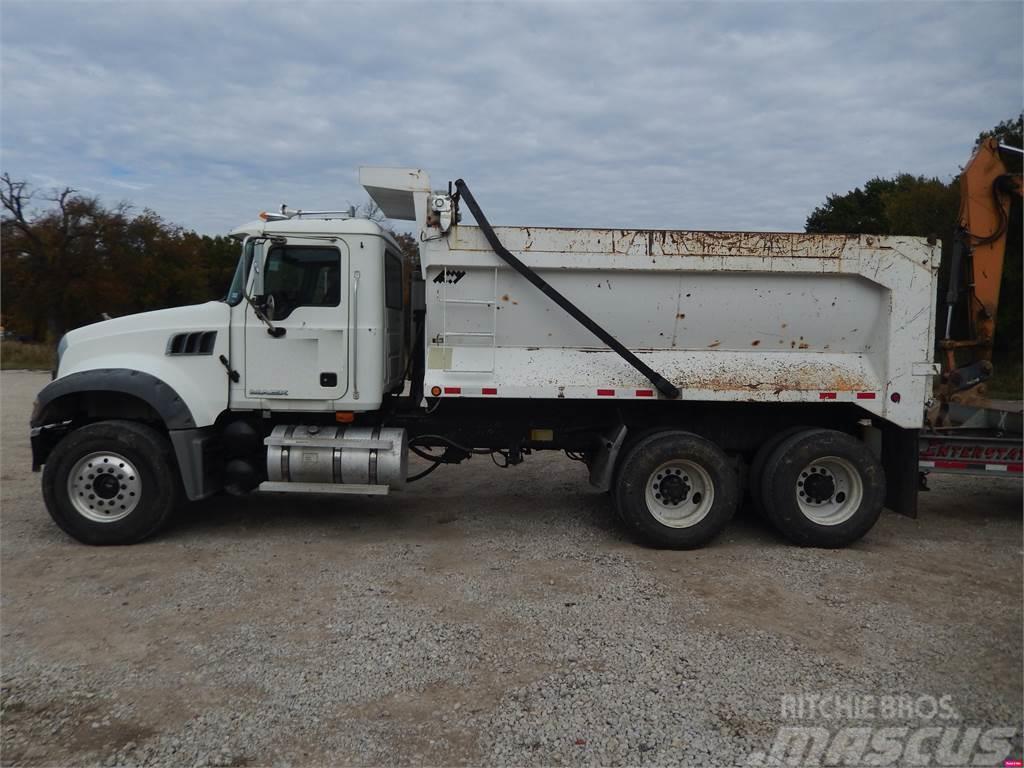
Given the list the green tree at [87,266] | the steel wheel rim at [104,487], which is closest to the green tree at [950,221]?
the steel wheel rim at [104,487]

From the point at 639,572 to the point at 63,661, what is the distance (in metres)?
3.77

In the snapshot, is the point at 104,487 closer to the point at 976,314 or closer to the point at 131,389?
the point at 131,389

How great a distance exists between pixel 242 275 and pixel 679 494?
13.6 feet

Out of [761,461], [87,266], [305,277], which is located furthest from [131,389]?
[87,266]

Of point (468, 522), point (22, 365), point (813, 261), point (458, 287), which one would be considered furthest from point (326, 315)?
point (22, 365)

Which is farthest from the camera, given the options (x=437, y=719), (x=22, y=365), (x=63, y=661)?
(x=22, y=365)

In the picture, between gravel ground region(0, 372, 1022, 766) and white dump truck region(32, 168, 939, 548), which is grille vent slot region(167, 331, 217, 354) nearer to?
white dump truck region(32, 168, 939, 548)

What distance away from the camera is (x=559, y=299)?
5.88 meters

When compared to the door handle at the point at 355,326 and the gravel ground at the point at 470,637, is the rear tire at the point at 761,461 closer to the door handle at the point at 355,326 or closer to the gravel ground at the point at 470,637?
the gravel ground at the point at 470,637

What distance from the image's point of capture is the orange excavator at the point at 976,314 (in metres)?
6.47

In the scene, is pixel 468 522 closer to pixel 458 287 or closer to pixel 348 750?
pixel 458 287

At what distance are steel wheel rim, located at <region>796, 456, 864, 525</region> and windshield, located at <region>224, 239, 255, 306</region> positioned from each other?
4.95 metres

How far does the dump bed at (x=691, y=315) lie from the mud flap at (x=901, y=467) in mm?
247

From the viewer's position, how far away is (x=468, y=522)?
6.77 meters
